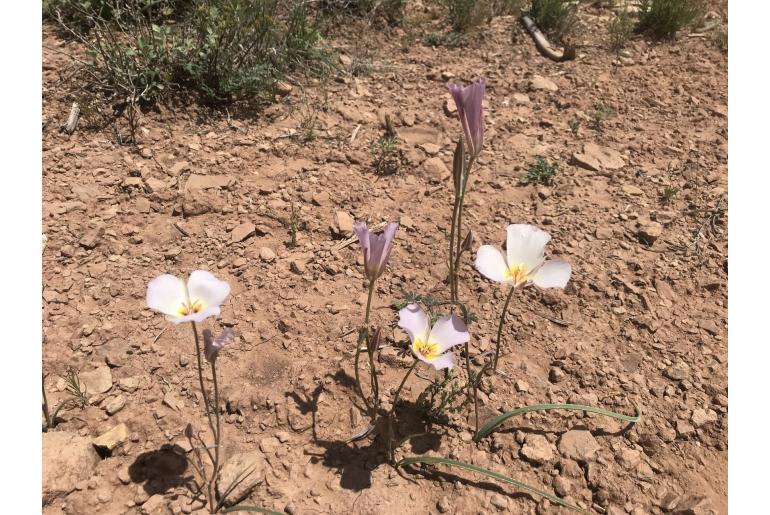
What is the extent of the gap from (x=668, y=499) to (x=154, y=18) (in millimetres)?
3457

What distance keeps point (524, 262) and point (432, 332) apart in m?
0.33

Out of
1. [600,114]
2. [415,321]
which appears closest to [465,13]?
[600,114]

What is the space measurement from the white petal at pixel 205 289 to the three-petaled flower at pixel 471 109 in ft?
2.33

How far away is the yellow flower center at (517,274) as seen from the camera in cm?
158

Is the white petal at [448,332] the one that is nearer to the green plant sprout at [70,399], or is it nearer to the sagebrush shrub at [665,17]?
the green plant sprout at [70,399]

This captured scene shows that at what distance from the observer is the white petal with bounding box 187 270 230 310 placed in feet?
4.77

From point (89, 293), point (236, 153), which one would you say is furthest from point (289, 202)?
point (89, 293)

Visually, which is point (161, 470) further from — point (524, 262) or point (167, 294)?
point (524, 262)

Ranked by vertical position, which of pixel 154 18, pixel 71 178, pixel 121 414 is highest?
pixel 154 18

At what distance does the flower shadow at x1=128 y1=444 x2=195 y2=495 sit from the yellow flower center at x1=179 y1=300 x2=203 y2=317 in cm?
47

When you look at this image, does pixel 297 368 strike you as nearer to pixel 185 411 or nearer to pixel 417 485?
pixel 185 411

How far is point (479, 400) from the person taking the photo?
6.21 ft

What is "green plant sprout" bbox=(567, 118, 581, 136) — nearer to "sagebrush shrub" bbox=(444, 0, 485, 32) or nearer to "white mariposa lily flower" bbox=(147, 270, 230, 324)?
"sagebrush shrub" bbox=(444, 0, 485, 32)

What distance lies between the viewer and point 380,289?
7.39ft
